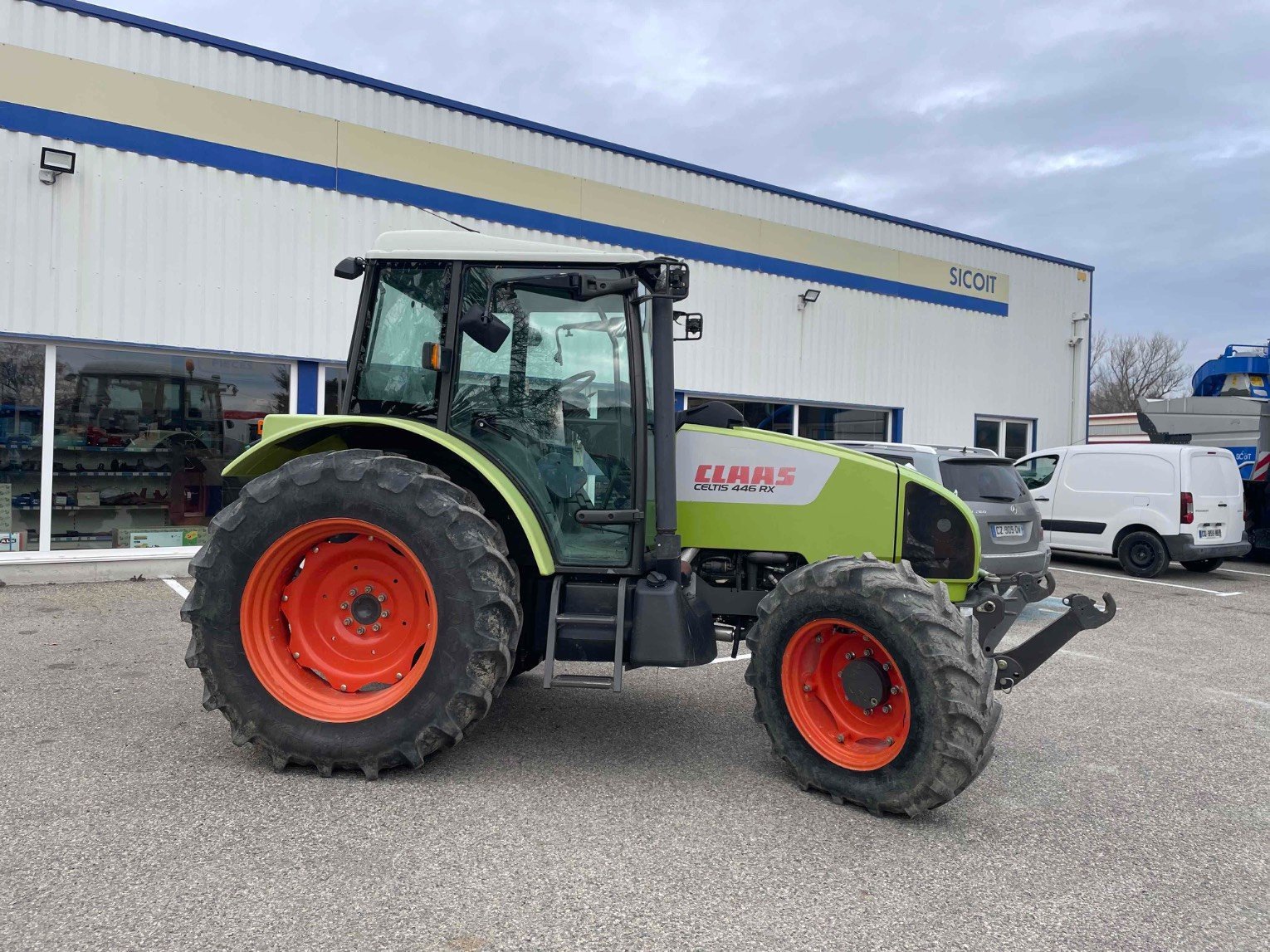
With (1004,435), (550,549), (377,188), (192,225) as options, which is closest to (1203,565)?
(1004,435)

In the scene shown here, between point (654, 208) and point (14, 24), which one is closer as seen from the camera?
point (14, 24)

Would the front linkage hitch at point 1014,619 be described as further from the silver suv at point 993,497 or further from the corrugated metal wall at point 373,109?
the corrugated metal wall at point 373,109

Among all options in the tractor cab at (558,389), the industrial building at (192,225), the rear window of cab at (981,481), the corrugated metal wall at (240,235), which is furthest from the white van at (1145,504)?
the tractor cab at (558,389)

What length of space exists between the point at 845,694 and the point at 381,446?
7.82 ft

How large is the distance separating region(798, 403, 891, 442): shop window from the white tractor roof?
10.7 m

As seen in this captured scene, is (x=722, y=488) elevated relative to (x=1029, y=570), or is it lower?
elevated

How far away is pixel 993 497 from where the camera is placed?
7652 millimetres

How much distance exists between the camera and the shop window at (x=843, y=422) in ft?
48.1

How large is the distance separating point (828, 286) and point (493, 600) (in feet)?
40.5

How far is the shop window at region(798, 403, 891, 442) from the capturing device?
14.6 metres

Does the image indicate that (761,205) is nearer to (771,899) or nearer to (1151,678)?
(1151,678)

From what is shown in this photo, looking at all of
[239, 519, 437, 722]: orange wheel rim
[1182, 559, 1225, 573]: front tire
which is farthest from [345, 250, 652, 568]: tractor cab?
[1182, 559, 1225, 573]: front tire

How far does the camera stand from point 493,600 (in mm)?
3609

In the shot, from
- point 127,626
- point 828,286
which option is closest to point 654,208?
point 828,286
